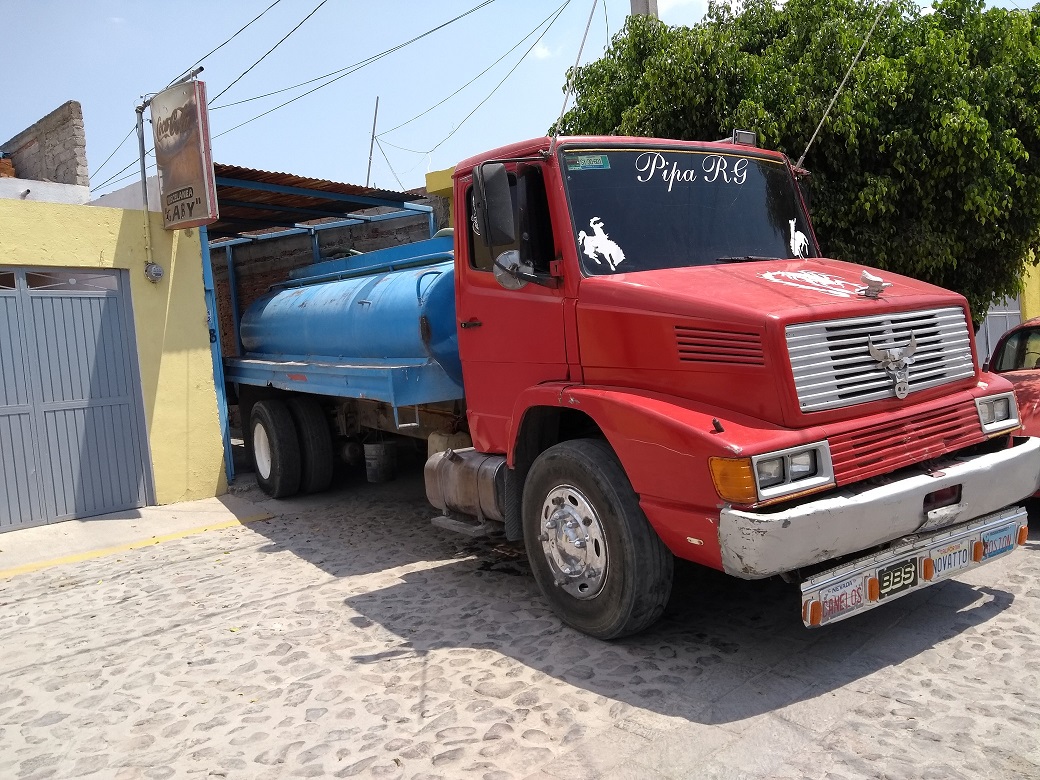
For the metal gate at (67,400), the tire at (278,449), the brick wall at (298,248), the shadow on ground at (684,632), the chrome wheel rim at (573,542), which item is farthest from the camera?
the brick wall at (298,248)

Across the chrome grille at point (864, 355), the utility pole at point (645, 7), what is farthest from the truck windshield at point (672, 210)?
the utility pole at point (645, 7)

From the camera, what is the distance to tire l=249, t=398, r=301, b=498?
8.68 meters

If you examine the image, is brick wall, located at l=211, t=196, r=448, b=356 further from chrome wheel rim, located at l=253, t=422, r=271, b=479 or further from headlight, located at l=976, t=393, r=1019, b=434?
headlight, located at l=976, t=393, r=1019, b=434

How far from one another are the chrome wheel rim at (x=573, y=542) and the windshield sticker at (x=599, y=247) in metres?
1.24

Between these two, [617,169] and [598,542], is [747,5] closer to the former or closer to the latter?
[617,169]

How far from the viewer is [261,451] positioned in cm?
909

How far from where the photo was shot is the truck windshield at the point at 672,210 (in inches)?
186

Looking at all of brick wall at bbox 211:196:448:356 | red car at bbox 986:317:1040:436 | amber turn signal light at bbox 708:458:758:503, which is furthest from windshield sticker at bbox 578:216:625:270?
brick wall at bbox 211:196:448:356

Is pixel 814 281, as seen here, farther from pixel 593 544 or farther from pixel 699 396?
pixel 593 544

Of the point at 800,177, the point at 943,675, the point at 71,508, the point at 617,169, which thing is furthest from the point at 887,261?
the point at 71,508

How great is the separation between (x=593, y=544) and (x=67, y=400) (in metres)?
5.83

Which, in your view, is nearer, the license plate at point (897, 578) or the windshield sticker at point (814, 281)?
the license plate at point (897, 578)

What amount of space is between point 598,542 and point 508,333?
4.69 feet

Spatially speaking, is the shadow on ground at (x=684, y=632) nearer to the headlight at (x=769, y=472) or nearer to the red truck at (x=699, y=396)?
the red truck at (x=699, y=396)
